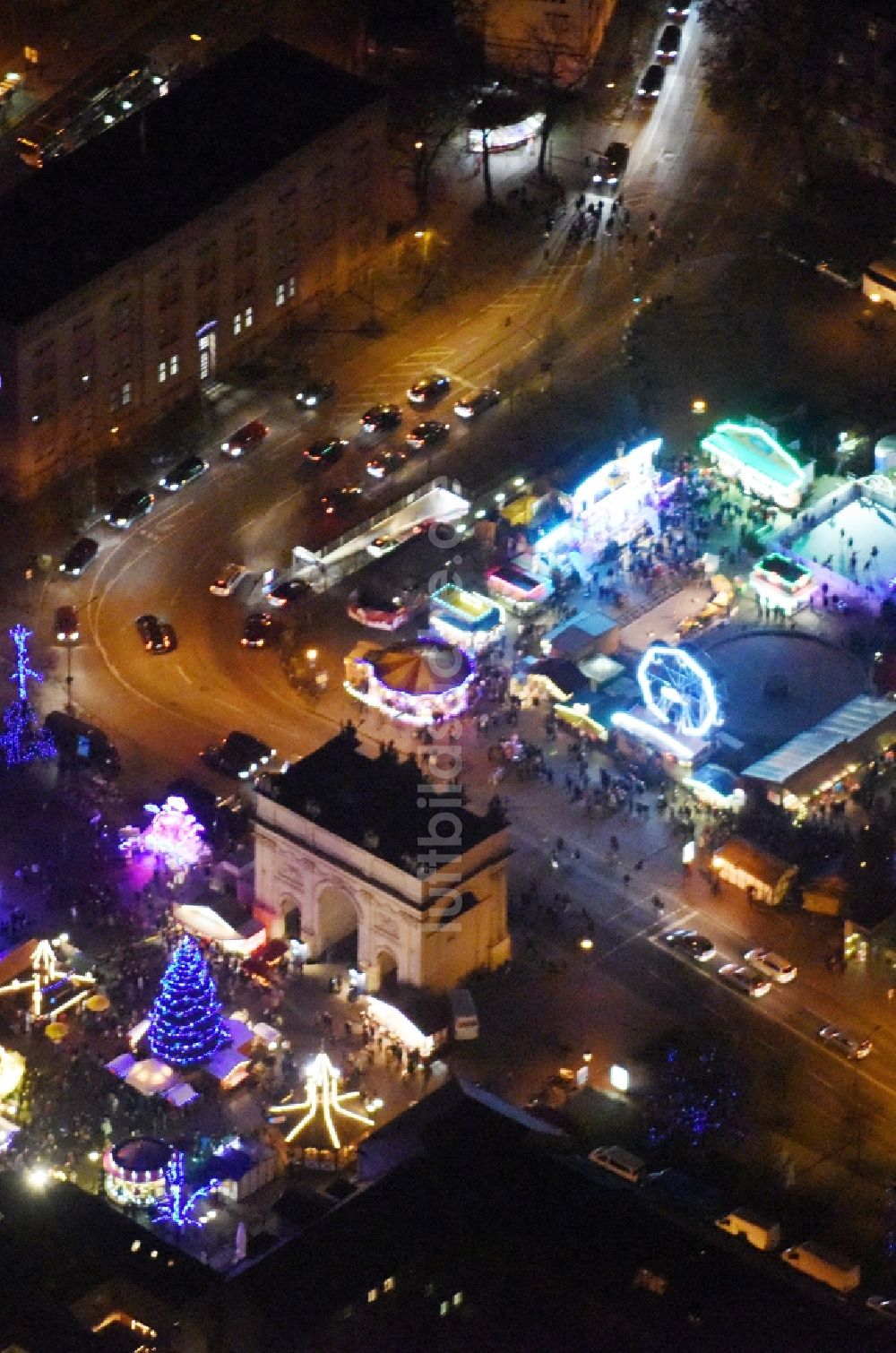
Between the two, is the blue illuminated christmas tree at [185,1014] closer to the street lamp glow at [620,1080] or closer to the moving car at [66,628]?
the street lamp glow at [620,1080]

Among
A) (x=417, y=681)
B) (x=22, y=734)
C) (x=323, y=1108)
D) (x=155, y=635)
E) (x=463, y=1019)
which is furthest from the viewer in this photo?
(x=155, y=635)

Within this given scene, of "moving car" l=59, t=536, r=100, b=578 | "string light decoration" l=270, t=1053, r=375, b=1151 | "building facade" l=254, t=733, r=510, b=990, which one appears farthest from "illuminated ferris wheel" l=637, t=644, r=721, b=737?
"moving car" l=59, t=536, r=100, b=578

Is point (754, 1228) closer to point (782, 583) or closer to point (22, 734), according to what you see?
point (782, 583)

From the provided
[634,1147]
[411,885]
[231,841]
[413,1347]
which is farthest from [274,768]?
[413,1347]

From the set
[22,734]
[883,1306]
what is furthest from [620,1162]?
[22,734]

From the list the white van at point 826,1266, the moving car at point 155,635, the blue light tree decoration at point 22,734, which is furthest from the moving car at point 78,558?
the white van at point 826,1266
